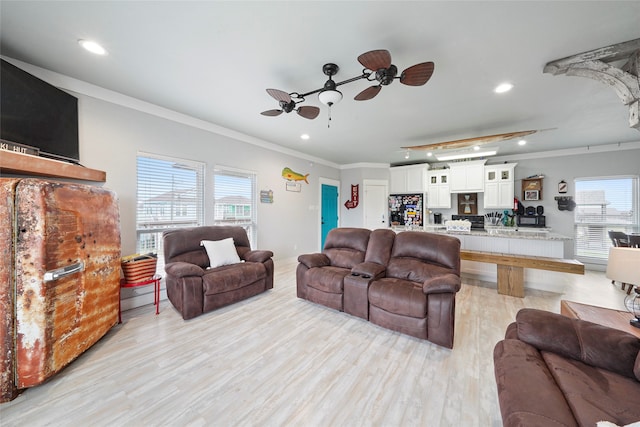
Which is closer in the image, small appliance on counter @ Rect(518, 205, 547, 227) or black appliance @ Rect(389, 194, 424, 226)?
small appliance on counter @ Rect(518, 205, 547, 227)

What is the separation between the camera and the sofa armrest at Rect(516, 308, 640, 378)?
3.82ft

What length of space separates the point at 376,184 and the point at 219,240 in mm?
4646

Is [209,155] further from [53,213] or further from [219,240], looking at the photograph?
[53,213]

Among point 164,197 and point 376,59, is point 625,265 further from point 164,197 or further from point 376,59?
point 164,197

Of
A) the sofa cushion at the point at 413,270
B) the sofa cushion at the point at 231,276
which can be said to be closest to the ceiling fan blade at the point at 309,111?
the sofa cushion at the point at 413,270

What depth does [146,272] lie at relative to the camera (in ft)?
8.67

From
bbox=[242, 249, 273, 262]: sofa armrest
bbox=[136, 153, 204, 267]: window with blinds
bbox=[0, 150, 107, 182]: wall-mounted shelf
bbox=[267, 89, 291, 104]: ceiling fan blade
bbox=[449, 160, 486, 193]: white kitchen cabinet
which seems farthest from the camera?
bbox=[449, 160, 486, 193]: white kitchen cabinet

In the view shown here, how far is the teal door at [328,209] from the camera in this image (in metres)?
6.41

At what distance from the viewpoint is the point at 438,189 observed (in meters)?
5.95

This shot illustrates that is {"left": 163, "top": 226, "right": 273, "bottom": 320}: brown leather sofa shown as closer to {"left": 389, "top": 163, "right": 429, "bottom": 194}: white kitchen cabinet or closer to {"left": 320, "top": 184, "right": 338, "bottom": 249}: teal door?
{"left": 320, "top": 184, "right": 338, "bottom": 249}: teal door

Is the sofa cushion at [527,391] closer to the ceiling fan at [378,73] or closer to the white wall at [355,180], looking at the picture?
the ceiling fan at [378,73]

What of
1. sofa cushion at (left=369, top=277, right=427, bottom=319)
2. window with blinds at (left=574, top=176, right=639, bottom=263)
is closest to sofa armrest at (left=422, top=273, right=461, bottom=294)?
sofa cushion at (left=369, top=277, right=427, bottom=319)

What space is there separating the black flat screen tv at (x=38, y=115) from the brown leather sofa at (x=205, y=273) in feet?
4.49

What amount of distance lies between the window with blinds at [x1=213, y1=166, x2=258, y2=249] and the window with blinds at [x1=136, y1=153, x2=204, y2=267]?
30 centimetres
